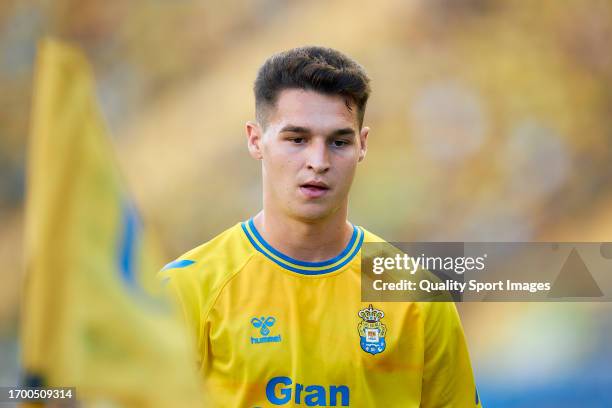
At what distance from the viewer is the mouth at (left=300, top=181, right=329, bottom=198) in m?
2.63

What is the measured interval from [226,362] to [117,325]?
1.66 metres

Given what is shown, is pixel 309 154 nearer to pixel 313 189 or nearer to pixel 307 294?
pixel 313 189

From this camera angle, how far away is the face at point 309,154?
2623mm

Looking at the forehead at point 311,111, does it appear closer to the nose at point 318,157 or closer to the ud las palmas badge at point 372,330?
the nose at point 318,157

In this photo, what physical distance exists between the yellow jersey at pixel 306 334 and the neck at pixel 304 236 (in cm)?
3

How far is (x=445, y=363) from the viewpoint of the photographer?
2830 millimetres

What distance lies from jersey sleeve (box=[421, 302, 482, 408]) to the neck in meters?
0.41

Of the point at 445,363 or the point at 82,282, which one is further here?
the point at 445,363

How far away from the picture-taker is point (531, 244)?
6195mm

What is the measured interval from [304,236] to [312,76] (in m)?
0.54

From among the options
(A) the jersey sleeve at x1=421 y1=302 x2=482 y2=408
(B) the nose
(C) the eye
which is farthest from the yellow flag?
(A) the jersey sleeve at x1=421 y1=302 x2=482 y2=408

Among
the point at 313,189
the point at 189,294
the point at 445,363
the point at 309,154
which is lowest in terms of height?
the point at 445,363

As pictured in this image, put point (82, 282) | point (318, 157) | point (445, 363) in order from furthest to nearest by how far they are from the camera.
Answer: point (445, 363) → point (318, 157) → point (82, 282)

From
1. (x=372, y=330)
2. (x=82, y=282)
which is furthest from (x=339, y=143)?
(x=82, y=282)
